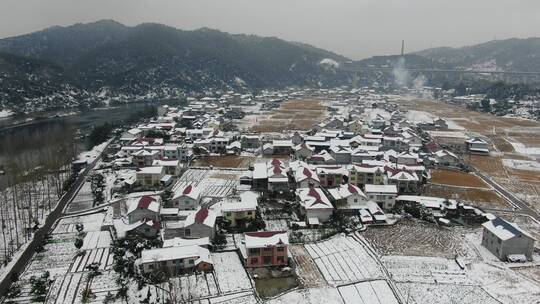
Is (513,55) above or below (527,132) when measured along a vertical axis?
above

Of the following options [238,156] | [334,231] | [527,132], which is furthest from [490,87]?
[334,231]

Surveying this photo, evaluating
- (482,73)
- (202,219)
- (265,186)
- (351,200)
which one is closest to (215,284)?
(202,219)

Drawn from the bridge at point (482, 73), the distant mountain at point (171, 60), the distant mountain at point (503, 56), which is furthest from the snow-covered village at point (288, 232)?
the distant mountain at point (503, 56)

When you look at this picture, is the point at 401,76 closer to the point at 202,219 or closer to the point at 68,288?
the point at 202,219

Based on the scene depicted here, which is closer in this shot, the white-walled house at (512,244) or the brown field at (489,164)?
the white-walled house at (512,244)

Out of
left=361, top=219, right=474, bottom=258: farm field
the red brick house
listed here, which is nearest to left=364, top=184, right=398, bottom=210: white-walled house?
left=361, top=219, right=474, bottom=258: farm field

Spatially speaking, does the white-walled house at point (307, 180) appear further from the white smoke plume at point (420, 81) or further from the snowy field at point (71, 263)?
the white smoke plume at point (420, 81)

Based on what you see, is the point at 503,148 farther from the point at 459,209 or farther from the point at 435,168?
the point at 459,209
